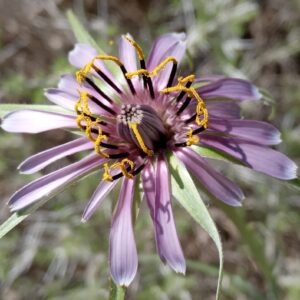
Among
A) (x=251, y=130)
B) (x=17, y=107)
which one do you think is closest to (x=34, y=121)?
(x=17, y=107)

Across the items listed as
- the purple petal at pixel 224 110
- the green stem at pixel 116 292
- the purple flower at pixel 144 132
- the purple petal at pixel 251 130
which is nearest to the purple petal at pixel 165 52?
the purple flower at pixel 144 132

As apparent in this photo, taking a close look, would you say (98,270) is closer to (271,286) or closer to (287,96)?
(271,286)

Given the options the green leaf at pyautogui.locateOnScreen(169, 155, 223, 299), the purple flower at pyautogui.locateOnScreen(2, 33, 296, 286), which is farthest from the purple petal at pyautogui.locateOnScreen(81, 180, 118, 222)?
the green leaf at pyautogui.locateOnScreen(169, 155, 223, 299)

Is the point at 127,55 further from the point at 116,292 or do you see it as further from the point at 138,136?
the point at 116,292

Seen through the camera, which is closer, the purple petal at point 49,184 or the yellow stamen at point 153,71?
the purple petal at point 49,184

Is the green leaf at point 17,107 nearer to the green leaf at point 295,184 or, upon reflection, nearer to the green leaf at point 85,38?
the green leaf at point 85,38

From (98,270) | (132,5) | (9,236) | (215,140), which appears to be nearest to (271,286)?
(215,140)
